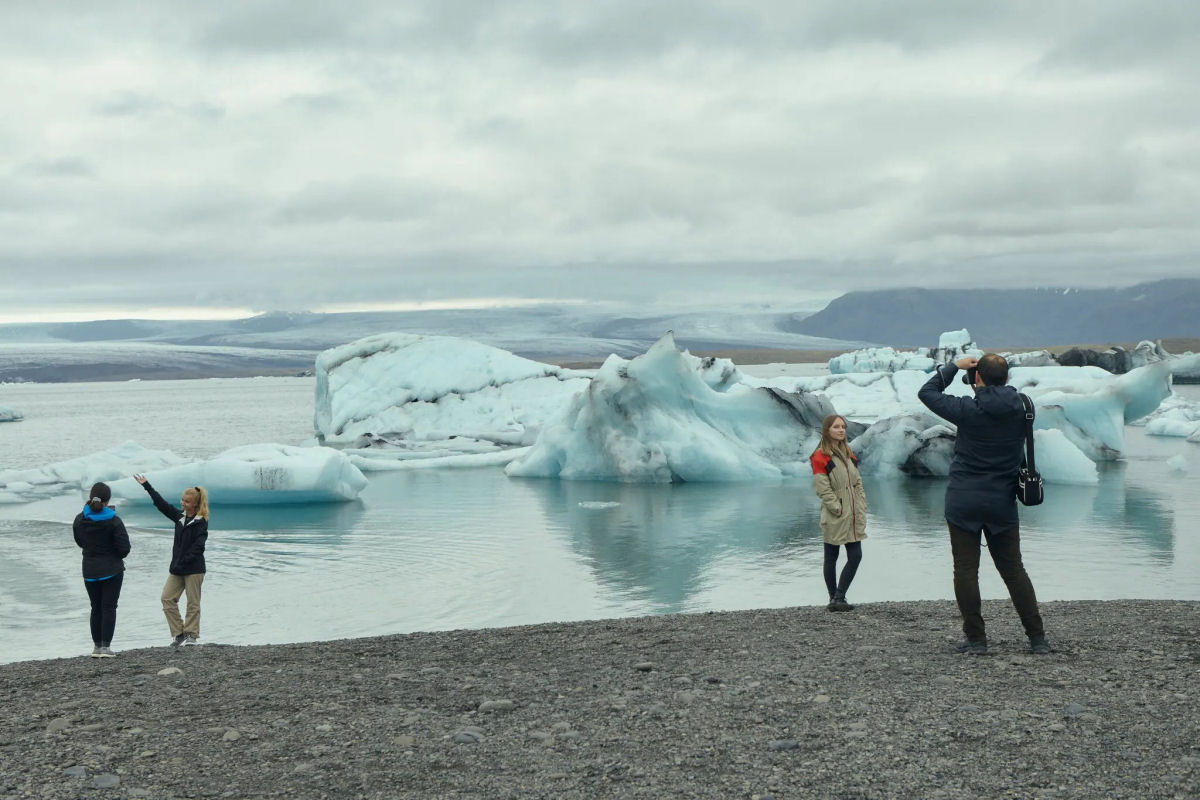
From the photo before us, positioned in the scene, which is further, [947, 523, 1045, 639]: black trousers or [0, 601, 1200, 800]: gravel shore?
[947, 523, 1045, 639]: black trousers

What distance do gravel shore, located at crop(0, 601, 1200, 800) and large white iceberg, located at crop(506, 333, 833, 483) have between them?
44.6 ft

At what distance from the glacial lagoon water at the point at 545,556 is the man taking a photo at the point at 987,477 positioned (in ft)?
2.73

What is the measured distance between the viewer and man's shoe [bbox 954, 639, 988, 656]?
18.1ft

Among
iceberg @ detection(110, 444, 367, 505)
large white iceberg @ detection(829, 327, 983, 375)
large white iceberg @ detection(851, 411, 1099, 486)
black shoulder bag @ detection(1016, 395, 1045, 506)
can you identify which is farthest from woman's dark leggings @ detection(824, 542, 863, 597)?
large white iceberg @ detection(829, 327, 983, 375)

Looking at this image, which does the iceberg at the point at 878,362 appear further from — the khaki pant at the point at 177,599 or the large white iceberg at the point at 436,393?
the khaki pant at the point at 177,599

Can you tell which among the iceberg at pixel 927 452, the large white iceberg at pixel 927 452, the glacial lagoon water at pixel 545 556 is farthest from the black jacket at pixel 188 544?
the large white iceberg at pixel 927 452

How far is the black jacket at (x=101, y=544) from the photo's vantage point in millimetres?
6578

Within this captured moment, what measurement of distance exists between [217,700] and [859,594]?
6.36 meters

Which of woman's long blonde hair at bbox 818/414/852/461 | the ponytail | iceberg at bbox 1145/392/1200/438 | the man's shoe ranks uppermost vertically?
woman's long blonde hair at bbox 818/414/852/461

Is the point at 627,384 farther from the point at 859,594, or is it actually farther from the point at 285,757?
the point at 285,757

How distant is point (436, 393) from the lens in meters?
28.9

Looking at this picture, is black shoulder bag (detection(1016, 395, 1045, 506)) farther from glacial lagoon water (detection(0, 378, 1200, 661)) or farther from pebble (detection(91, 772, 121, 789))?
pebble (detection(91, 772, 121, 789))

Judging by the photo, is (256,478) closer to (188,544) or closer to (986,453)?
(188,544)

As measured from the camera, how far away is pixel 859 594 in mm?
10078
